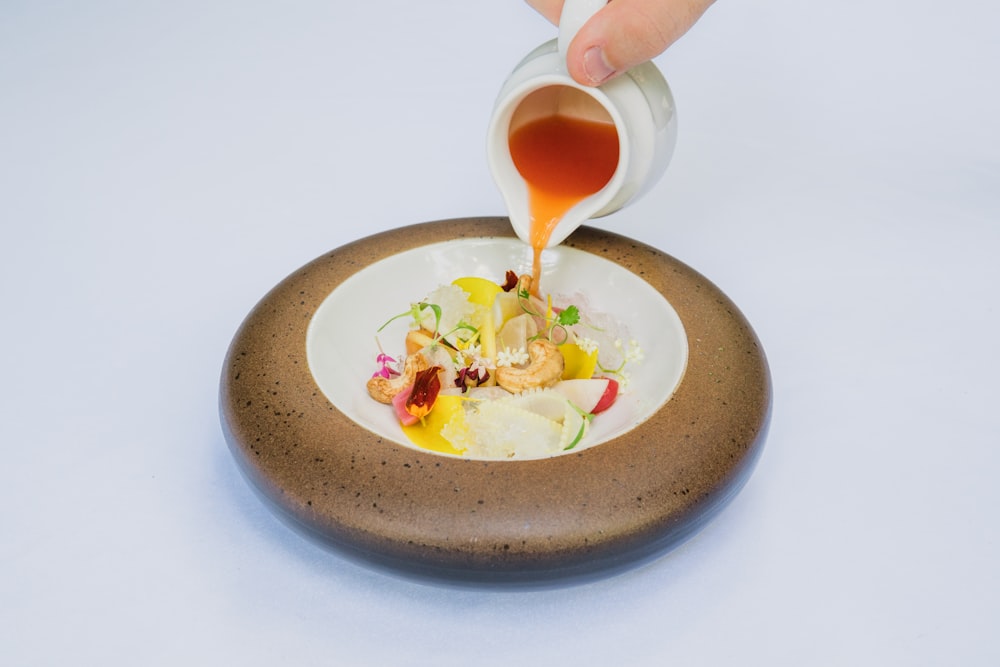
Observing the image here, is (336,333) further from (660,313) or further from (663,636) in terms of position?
(663,636)

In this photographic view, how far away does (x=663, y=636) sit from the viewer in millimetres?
1842

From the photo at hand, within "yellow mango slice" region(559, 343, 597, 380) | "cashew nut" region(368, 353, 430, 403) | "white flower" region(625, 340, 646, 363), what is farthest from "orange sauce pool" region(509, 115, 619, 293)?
"cashew nut" region(368, 353, 430, 403)

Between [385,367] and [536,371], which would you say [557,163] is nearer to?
[536,371]

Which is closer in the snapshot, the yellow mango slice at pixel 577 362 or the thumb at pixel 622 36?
the thumb at pixel 622 36

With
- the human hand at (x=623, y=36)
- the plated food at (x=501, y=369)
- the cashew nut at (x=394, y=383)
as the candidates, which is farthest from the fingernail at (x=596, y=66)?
the cashew nut at (x=394, y=383)

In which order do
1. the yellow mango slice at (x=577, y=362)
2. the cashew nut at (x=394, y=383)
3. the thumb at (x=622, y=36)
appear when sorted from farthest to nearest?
the yellow mango slice at (x=577, y=362), the cashew nut at (x=394, y=383), the thumb at (x=622, y=36)

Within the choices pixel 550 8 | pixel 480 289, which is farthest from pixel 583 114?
pixel 480 289

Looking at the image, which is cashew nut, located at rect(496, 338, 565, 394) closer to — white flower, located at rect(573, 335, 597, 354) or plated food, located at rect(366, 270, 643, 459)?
plated food, located at rect(366, 270, 643, 459)

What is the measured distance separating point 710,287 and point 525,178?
0.62 metres

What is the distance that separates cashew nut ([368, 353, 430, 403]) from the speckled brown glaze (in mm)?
236

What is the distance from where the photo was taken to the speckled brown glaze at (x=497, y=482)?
1679mm

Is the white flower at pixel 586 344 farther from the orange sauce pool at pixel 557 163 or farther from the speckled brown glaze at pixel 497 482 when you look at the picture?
the speckled brown glaze at pixel 497 482

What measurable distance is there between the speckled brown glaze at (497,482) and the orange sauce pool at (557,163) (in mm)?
595

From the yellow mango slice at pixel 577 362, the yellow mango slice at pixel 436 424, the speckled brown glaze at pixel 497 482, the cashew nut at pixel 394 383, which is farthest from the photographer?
the yellow mango slice at pixel 577 362
